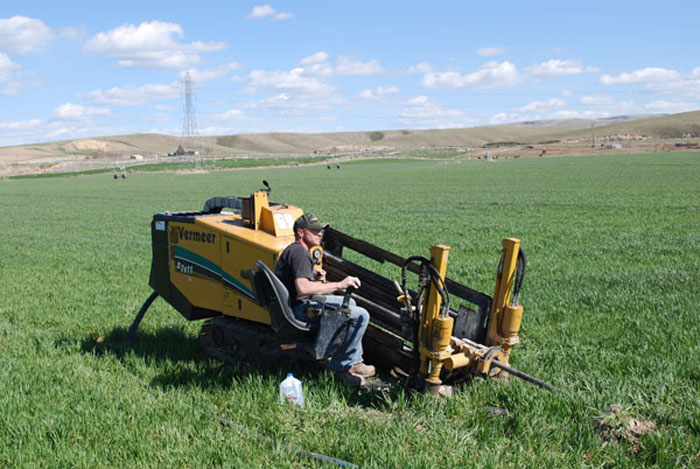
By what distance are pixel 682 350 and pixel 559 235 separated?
9.92 m

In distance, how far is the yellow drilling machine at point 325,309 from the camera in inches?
A: 196

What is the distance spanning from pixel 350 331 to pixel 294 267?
800 millimetres

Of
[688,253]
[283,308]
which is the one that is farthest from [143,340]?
[688,253]

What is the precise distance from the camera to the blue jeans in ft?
17.7

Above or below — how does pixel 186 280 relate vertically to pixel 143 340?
above

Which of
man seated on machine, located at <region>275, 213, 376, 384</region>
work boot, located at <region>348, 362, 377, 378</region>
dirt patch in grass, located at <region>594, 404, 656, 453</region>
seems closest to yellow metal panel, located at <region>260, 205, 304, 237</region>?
man seated on machine, located at <region>275, 213, 376, 384</region>

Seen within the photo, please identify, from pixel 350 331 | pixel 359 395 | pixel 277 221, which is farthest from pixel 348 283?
pixel 277 221

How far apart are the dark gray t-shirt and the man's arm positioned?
54 millimetres

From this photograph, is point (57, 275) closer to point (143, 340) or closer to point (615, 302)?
point (143, 340)

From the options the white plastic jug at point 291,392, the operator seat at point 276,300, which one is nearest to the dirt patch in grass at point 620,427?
the white plastic jug at point 291,392

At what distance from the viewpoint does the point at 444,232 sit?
17.4 metres

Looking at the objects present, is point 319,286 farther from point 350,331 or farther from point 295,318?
point 350,331

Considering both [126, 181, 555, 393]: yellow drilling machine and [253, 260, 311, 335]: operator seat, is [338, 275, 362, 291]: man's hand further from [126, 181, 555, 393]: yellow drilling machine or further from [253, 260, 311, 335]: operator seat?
[253, 260, 311, 335]: operator seat

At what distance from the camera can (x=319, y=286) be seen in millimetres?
5559
